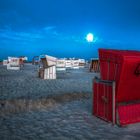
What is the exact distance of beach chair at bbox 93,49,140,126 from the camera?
598cm

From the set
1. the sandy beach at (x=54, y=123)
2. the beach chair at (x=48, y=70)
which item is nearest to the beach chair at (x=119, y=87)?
the sandy beach at (x=54, y=123)

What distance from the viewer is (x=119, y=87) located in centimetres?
608

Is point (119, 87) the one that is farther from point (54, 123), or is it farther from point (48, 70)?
point (48, 70)

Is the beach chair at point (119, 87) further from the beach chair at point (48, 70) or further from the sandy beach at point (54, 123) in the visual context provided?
the beach chair at point (48, 70)

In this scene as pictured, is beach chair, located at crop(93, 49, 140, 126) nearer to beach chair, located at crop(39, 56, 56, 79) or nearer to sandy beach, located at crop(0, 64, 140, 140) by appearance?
sandy beach, located at crop(0, 64, 140, 140)

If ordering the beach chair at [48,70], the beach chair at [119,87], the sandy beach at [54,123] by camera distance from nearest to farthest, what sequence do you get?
1. the sandy beach at [54,123]
2. the beach chair at [119,87]
3. the beach chair at [48,70]

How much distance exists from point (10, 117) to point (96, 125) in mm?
2306

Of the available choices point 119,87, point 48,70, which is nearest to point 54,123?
point 119,87

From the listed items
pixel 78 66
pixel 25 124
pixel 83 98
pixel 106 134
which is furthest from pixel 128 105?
pixel 78 66

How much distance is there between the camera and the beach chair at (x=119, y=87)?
5.98 meters

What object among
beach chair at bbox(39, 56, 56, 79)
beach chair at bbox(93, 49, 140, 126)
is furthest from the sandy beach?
beach chair at bbox(39, 56, 56, 79)

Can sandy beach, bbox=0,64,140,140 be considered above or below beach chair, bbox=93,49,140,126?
below

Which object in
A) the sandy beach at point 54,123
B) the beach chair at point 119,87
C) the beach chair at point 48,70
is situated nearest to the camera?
the sandy beach at point 54,123

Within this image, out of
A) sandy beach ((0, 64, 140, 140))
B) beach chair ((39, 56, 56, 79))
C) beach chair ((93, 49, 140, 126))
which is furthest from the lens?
beach chair ((39, 56, 56, 79))
